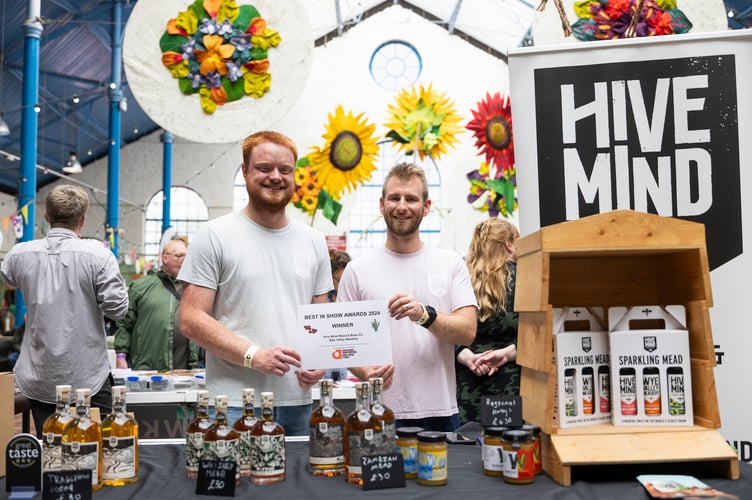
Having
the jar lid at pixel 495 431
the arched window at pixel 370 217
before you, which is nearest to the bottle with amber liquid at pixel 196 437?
the jar lid at pixel 495 431

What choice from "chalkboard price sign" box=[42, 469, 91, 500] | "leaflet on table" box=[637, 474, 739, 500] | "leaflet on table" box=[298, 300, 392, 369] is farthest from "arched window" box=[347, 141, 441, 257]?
"chalkboard price sign" box=[42, 469, 91, 500]

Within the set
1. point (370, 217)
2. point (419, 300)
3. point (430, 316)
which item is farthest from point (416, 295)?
point (370, 217)

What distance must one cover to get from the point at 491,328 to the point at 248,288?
3.76ft

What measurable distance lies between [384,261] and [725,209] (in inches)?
38.3

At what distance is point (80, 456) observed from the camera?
1.40 meters

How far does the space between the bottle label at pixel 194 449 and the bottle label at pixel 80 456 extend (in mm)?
183

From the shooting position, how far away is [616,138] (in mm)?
2068

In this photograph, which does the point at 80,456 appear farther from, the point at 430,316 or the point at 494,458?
the point at 430,316

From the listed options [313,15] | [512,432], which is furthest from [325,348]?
[313,15]

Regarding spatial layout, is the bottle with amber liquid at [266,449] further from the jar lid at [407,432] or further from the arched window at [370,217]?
the arched window at [370,217]

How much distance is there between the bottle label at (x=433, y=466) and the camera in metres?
1.46

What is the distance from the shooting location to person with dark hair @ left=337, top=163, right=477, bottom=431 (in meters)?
2.17

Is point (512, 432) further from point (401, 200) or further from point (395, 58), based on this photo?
point (395, 58)

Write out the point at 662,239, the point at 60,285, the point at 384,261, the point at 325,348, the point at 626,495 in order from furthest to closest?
the point at 60,285 → the point at 384,261 → the point at 325,348 → the point at 662,239 → the point at 626,495
